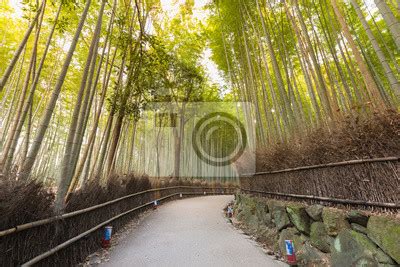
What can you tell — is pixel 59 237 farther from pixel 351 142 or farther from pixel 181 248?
pixel 351 142

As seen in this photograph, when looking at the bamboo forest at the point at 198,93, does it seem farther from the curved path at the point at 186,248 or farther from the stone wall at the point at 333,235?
the curved path at the point at 186,248

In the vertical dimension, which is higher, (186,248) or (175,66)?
(175,66)

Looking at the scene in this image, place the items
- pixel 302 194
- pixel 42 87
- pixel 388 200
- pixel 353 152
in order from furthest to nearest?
pixel 42 87 → pixel 302 194 → pixel 353 152 → pixel 388 200

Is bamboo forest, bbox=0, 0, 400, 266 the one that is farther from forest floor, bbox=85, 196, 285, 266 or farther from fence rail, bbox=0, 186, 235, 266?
forest floor, bbox=85, 196, 285, 266

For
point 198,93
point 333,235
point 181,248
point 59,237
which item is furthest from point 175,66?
point 333,235

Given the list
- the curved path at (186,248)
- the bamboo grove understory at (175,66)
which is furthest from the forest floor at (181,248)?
the bamboo grove understory at (175,66)

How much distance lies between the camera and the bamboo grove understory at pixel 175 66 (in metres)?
2.84

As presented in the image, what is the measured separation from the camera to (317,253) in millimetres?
2455

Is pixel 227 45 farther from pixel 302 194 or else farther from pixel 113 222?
pixel 113 222

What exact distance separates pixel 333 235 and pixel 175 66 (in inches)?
397

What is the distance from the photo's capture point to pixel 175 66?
10.7m

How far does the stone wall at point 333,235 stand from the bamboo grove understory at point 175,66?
1123 millimetres

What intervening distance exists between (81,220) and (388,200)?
3536 millimetres

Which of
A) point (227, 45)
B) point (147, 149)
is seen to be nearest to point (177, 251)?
point (227, 45)
